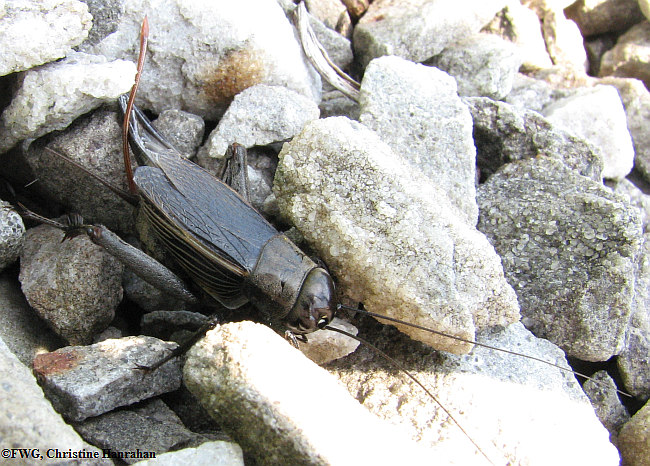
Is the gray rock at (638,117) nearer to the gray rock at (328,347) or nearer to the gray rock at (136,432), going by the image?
the gray rock at (328,347)

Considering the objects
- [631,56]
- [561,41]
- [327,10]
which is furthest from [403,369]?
[631,56]

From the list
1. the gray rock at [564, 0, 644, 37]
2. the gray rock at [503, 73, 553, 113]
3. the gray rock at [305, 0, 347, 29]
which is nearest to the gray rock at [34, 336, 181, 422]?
the gray rock at [305, 0, 347, 29]

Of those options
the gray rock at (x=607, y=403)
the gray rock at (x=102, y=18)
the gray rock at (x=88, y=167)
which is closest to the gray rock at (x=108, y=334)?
the gray rock at (x=88, y=167)

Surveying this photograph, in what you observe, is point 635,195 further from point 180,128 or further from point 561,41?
point 180,128

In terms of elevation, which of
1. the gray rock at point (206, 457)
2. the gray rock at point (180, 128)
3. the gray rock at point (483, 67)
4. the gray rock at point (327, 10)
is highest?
the gray rock at point (327, 10)

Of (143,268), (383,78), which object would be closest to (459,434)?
(143,268)
